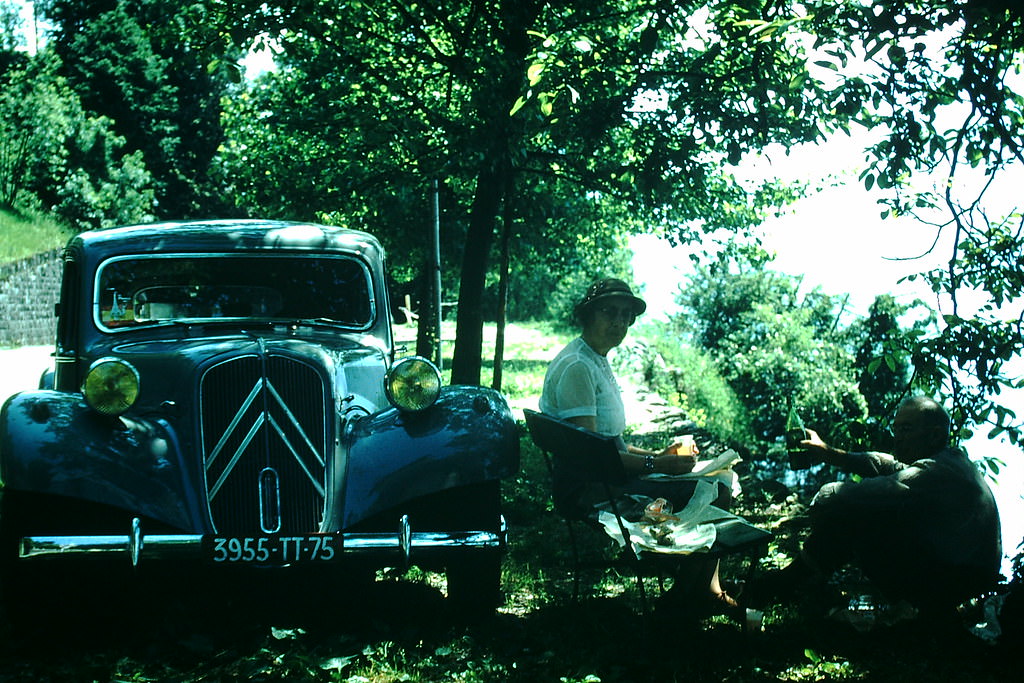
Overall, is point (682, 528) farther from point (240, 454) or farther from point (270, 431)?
point (240, 454)

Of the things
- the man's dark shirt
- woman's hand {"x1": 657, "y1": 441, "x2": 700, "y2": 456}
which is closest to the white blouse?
woman's hand {"x1": 657, "y1": 441, "x2": 700, "y2": 456}

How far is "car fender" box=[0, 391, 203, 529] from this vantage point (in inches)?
158

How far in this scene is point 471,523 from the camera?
15.2 feet

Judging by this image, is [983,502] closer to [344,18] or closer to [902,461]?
[902,461]

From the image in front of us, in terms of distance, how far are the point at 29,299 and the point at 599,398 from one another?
24913 mm

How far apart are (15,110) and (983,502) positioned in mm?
32638

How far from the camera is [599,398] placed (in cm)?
504

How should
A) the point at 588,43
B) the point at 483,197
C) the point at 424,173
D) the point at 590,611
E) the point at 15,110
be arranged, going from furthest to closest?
1. the point at 15,110
2. the point at 483,197
3. the point at 424,173
4. the point at 588,43
5. the point at 590,611

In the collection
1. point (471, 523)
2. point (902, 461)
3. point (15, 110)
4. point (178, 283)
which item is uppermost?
point (15, 110)

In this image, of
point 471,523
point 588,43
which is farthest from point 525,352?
point 471,523

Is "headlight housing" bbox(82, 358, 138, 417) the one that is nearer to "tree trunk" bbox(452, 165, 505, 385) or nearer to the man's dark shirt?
the man's dark shirt

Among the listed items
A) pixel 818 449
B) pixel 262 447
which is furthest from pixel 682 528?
pixel 262 447

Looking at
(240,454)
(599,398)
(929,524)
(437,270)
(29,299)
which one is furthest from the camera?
(29,299)

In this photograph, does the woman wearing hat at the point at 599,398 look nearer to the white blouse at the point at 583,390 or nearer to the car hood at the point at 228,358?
the white blouse at the point at 583,390
